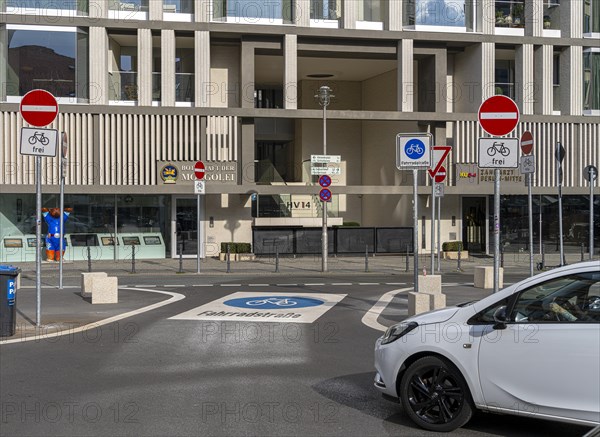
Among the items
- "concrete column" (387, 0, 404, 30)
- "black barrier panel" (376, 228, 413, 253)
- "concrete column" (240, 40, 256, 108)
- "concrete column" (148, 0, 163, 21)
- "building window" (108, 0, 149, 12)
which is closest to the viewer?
"concrete column" (148, 0, 163, 21)

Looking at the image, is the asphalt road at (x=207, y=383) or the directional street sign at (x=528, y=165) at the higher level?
the directional street sign at (x=528, y=165)

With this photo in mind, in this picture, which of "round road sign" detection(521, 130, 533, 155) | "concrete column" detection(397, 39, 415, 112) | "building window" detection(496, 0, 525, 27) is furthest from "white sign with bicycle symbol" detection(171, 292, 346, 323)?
"building window" detection(496, 0, 525, 27)

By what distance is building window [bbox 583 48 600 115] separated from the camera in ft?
111

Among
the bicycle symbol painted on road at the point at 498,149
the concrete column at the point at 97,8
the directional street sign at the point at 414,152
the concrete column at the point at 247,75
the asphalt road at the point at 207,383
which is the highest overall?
the concrete column at the point at 97,8

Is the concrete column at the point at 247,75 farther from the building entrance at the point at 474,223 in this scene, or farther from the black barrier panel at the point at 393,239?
the building entrance at the point at 474,223

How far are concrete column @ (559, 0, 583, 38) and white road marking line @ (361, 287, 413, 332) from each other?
20.4 m

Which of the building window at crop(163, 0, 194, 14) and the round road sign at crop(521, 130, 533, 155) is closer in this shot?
the round road sign at crop(521, 130, 533, 155)

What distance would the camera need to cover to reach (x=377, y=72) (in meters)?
37.5

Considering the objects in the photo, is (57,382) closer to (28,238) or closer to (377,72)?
(28,238)

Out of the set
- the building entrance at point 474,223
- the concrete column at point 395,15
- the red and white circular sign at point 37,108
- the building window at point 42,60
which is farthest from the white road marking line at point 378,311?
the building window at point 42,60

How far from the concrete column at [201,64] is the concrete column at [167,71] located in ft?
3.19

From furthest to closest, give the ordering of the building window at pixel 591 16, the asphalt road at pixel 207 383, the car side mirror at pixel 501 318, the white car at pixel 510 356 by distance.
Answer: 1. the building window at pixel 591 16
2. the asphalt road at pixel 207 383
3. the car side mirror at pixel 501 318
4. the white car at pixel 510 356

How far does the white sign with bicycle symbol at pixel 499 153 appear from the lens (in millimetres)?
9844

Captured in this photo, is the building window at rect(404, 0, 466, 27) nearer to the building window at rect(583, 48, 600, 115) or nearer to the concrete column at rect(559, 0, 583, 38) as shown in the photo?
the concrete column at rect(559, 0, 583, 38)
